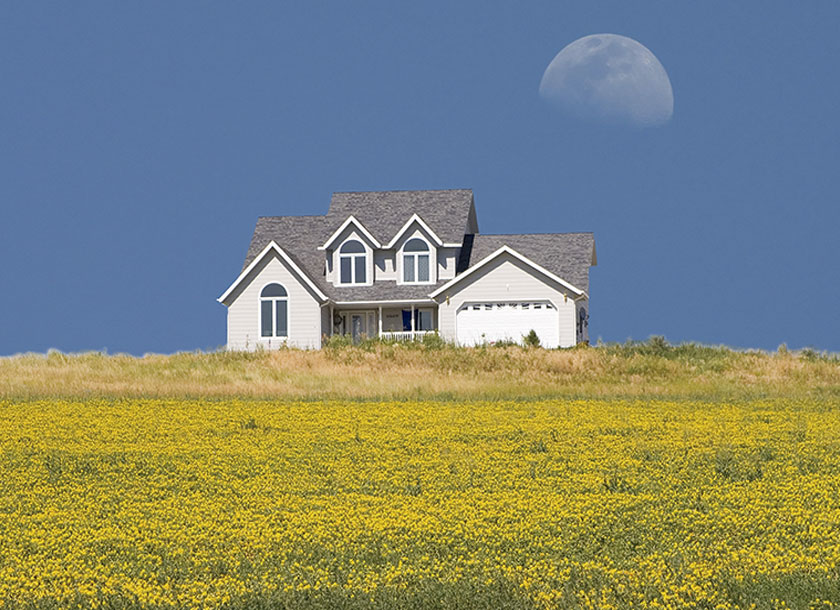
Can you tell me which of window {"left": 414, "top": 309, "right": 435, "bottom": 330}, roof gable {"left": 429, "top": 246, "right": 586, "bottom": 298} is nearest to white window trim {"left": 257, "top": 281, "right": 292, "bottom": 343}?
window {"left": 414, "top": 309, "right": 435, "bottom": 330}

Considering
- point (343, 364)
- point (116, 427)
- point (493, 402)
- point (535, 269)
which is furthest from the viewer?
point (535, 269)

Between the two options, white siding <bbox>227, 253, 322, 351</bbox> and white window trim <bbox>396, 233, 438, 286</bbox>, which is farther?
white window trim <bbox>396, 233, 438, 286</bbox>

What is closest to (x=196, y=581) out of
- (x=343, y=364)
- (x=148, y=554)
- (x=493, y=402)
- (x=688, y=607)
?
(x=148, y=554)

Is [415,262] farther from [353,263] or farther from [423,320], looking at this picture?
[353,263]

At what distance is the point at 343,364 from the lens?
44.8 meters

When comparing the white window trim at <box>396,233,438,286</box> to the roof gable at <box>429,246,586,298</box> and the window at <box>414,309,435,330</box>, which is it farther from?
the roof gable at <box>429,246,586,298</box>

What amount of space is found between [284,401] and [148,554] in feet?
68.8

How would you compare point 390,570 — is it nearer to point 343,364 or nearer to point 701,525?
point 701,525

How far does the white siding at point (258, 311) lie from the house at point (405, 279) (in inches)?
2.0

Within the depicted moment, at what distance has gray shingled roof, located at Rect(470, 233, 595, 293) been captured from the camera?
5641 cm

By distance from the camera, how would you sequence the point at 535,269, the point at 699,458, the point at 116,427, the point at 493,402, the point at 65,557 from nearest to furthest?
the point at 65,557, the point at 699,458, the point at 116,427, the point at 493,402, the point at 535,269

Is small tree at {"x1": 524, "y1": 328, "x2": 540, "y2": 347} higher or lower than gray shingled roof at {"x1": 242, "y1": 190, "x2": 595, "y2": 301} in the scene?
lower

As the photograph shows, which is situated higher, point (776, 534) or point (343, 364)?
point (343, 364)

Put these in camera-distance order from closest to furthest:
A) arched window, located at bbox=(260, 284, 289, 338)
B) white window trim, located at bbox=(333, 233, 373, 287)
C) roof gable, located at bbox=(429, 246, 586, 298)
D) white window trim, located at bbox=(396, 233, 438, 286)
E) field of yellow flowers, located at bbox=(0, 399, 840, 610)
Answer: field of yellow flowers, located at bbox=(0, 399, 840, 610)
roof gable, located at bbox=(429, 246, 586, 298)
arched window, located at bbox=(260, 284, 289, 338)
white window trim, located at bbox=(396, 233, 438, 286)
white window trim, located at bbox=(333, 233, 373, 287)
